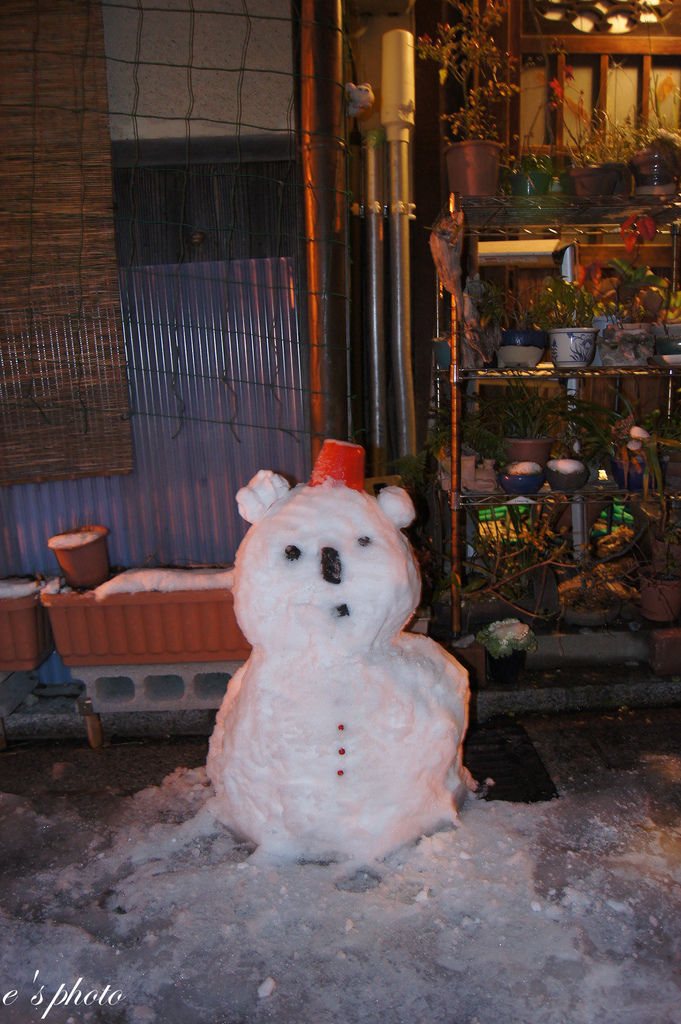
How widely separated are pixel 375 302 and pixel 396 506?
292 centimetres

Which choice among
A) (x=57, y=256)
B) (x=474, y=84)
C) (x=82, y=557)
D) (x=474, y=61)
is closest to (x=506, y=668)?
(x=82, y=557)

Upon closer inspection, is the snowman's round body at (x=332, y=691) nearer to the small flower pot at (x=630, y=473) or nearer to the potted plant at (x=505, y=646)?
the potted plant at (x=505, y=646)

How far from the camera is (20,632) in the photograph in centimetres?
420

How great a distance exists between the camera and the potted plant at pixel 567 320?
4.43 metres

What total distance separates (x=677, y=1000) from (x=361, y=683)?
4.66ft

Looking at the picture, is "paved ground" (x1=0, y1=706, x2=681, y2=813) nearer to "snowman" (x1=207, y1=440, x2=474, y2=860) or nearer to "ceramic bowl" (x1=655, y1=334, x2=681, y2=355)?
"snowman" (x1=207, y1=440, x2=474, y2=860)

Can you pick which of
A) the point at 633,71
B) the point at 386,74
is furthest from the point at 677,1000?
the point at 633,71

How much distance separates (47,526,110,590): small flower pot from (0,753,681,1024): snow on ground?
4.72 ft

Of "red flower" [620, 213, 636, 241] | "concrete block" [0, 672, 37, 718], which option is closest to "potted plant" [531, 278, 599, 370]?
"red flower" [620, 213, 636, 241]

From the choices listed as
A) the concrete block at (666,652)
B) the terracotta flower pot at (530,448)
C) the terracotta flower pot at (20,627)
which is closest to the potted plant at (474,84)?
the terracotta flower pot at (530,448)

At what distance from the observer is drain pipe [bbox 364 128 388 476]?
5355 mm

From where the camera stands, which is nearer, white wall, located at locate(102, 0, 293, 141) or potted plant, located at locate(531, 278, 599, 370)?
white wall, located at locate(102, 0, 293, 141)

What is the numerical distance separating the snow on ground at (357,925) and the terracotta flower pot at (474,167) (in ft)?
11.2

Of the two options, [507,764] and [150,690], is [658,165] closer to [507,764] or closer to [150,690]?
[507,764]
